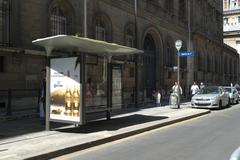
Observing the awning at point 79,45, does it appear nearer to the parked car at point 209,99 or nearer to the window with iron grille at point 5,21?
the window with iron grille at point 5,21

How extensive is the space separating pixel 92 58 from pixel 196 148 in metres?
5.56

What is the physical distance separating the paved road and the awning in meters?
3.17

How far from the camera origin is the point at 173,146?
11.0m

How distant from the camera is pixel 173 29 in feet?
131

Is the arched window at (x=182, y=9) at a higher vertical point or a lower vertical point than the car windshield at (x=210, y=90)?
higher

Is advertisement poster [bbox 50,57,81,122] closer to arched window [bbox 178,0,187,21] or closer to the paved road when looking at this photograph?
the paved road

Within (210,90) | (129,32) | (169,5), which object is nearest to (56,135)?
(210,90)

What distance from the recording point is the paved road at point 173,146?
374 inches

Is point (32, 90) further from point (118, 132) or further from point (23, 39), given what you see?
point (118, 132)

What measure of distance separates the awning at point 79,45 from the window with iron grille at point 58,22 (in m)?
6.35

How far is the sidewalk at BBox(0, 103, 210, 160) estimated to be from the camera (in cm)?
950

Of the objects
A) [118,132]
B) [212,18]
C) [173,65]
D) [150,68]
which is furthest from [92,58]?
[212,18]

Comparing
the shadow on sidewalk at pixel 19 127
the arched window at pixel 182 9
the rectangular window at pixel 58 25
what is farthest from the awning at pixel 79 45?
the arched window at pixel 182 9

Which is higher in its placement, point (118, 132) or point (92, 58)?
point (92, 58)
